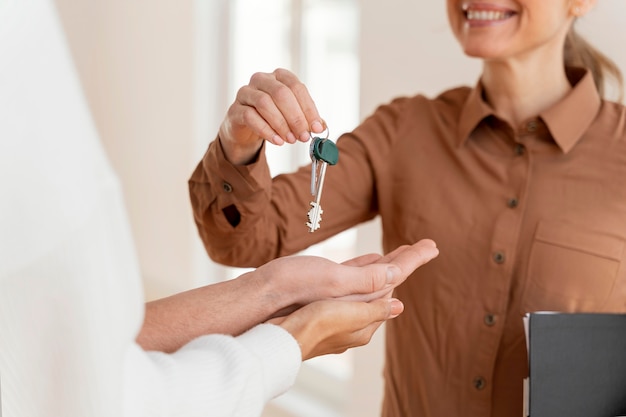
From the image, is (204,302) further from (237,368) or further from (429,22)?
(429,22)

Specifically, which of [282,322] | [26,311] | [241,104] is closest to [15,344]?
Result: [26,311]

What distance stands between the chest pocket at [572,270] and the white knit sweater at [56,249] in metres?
0.73

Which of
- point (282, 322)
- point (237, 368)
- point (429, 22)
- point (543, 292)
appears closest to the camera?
point (237, 368)

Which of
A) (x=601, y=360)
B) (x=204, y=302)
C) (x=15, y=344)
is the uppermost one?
(x=15, y=344)

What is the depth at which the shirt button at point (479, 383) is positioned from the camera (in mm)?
1157

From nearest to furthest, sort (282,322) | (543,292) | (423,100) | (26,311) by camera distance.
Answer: (26,311), (282,322), (543,292), (423,100)

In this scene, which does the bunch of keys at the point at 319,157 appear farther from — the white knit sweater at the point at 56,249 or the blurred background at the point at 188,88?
the blurred background at the point at 188,88

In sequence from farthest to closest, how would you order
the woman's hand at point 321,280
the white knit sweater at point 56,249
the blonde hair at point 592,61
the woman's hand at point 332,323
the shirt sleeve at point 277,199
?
1. the blonde hair at point 592,61
2. the shirt sleeve at point 277,199
3. the woman's hand at point 321,280
4. the woman's hand at point 332,323
5. the white knit sweater at point 56,249

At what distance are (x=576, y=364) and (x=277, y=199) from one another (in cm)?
47

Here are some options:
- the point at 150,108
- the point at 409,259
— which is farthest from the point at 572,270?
the point at 150,108

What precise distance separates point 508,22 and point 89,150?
83 centimetres

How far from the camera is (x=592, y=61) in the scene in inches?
52.1

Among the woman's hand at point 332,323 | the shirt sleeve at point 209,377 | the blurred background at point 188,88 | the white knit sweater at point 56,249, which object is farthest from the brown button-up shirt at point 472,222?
the blurred background at point 188,88

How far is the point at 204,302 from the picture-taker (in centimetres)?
84
